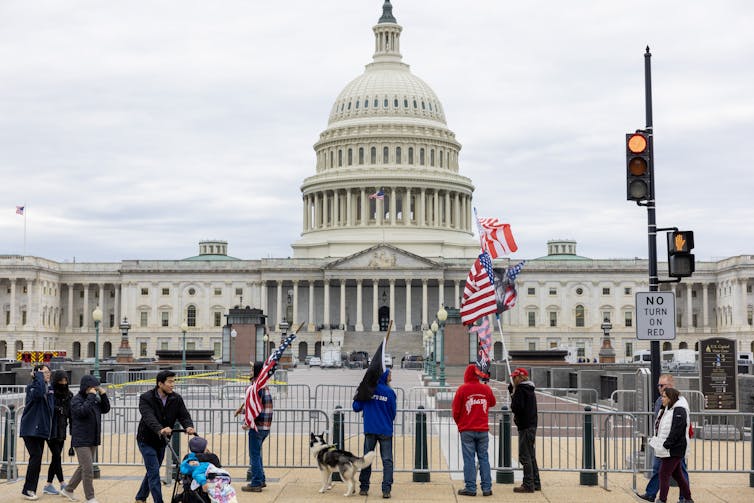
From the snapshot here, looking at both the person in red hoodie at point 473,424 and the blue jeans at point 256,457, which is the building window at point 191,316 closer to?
the blue jeans at point 256,457

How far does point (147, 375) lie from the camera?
55156mm

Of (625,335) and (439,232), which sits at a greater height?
(439,232)

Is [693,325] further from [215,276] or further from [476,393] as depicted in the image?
[476,393]

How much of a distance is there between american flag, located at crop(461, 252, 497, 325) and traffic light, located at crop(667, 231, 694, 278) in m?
7.14

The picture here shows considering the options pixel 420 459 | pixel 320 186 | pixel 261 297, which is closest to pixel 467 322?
pixel 420 459

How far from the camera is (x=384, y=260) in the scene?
12975 cm

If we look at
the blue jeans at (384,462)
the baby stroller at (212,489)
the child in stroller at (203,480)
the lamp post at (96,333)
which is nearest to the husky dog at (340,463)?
the blue jeans at (384,462)

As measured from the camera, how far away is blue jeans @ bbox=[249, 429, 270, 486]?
19.2 metres

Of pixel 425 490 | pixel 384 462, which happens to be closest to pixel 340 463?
pixel 384 462

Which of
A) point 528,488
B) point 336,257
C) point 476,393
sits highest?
point 336,257

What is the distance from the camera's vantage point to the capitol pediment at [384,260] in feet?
423

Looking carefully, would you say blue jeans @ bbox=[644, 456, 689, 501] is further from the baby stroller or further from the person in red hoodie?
the baby stroller

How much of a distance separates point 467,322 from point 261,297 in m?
106

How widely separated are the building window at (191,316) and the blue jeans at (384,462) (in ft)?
385
